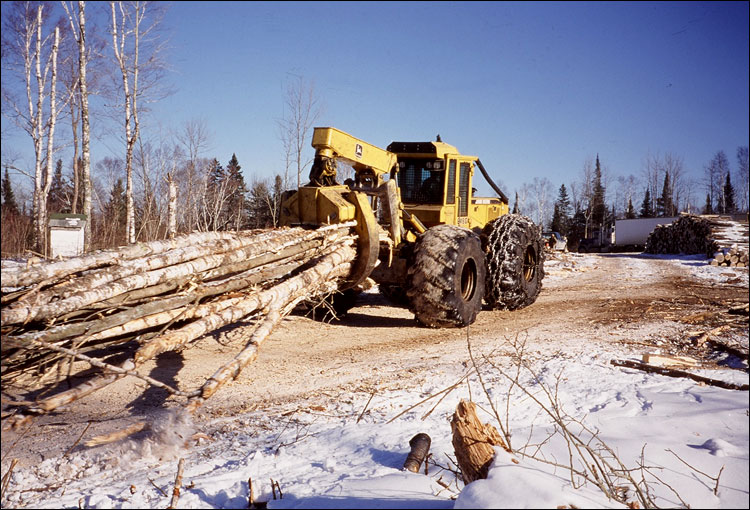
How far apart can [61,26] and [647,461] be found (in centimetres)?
2357

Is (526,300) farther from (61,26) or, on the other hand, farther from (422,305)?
(61,26)

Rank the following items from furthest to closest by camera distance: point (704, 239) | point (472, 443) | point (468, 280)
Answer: point (704, 239), point (468, 280), point (472, 443)

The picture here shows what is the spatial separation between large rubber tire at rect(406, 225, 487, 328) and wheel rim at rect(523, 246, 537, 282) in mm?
2649

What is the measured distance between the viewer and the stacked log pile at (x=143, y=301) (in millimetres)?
3707

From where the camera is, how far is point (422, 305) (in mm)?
7141

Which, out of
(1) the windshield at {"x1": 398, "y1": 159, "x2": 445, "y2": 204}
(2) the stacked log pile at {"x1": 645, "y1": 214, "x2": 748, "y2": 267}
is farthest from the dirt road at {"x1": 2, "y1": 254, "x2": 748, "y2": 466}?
(2) the stacked log pile at {"x1": 645, "y1": 214, "x2": 748, "y2": 267}

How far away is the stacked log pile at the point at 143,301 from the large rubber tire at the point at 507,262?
3196 millimetres

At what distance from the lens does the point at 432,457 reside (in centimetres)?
323

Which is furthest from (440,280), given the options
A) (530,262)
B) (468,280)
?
(530,262)

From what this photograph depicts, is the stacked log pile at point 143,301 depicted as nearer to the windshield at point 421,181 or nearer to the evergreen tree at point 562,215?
the windshield at point 421,181

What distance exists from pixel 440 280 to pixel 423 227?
5.84 feet

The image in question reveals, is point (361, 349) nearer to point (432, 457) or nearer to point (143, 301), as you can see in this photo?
point (143, 301)

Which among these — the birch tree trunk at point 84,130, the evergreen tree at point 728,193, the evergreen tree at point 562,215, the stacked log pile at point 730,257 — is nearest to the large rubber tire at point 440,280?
the evergreen tree at point 728,193

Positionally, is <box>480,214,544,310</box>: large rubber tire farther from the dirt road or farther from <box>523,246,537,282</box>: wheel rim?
<box>523,246,537,282</box>: wheel rim
